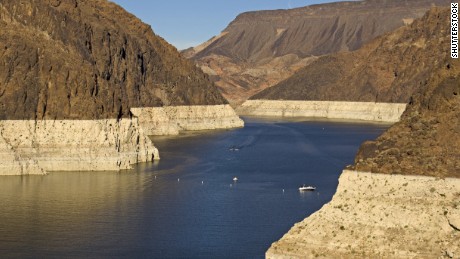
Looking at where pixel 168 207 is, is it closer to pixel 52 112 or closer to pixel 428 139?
pixel 52 112

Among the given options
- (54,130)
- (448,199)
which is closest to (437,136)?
(448,199)

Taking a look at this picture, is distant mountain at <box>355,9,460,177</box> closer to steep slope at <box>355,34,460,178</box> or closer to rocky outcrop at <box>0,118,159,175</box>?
steep slope at <box>355,34,460,178</box>

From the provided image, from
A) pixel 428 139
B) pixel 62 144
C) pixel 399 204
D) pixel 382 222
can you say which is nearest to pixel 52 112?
pixel 62 144

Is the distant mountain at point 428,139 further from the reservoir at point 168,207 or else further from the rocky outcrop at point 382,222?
the reservoir at point 168,207

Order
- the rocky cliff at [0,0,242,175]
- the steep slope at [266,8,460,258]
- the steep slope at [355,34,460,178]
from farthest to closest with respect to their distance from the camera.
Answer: the rocky cliff at [0,0,242,175], the steep slope at [355,34,460,178], the steep slope at [266,8,460,258]

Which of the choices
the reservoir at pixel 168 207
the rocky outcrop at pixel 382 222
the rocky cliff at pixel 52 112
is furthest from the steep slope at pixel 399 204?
the rocky cliff at pixel 52 112

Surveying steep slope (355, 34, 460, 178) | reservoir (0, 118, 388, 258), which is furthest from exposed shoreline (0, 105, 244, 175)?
steep slope (355, 34, 460, 178)

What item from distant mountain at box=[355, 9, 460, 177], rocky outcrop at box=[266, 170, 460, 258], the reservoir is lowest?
the reservoir
